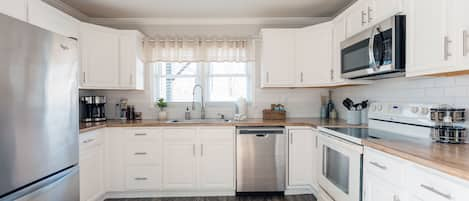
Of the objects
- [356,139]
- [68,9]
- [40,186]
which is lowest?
[40,186]

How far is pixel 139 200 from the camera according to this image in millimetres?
3041

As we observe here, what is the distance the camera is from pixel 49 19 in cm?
234

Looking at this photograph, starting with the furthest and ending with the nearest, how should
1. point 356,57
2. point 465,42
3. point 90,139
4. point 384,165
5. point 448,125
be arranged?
1. point 90,139
2. point 356,57
3. point 448,125
4. point 384,165
5. point 465,42

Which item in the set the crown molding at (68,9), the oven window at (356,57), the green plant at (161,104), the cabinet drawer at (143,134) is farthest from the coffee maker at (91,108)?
the oven window at (356,57)

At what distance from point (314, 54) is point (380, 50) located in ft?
4.06

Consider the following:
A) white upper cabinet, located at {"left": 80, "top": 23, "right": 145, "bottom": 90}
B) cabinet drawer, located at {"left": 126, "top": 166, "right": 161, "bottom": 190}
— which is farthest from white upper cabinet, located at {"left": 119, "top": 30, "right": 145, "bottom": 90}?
cabinet drawer, located at {"left": 126, "top": 166, "right": 161, "bottom": 190}

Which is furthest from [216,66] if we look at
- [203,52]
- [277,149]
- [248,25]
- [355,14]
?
[355,14]

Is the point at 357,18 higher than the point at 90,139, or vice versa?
the point at 357,18

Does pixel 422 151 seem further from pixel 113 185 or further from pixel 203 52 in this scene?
pixel 113 185

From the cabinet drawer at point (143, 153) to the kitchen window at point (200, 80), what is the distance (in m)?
0.92

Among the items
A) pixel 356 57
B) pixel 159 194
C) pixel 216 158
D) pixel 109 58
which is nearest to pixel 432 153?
pixel 356 57

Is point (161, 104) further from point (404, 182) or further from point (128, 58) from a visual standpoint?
point (404, 182)

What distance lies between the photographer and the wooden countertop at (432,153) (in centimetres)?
115

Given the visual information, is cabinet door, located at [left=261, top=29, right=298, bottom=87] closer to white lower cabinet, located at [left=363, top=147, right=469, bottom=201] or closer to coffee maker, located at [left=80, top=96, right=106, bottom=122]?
white lower cabinet, located at [left=363, top=147, right=469, bottom=201]
